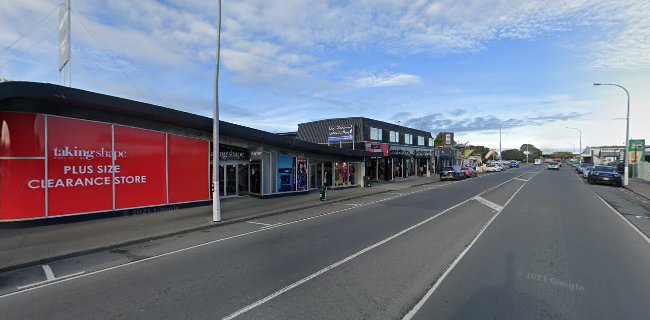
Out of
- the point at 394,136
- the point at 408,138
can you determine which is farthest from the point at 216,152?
the point at 408,138

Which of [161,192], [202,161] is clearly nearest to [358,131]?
[202,161]

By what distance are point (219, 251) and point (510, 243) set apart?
716 cm

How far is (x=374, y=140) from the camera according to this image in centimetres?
3322

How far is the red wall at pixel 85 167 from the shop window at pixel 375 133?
69.8ft

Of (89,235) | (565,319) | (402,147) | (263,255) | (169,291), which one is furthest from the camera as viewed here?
(402,147)

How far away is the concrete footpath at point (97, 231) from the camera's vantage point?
24.0ft

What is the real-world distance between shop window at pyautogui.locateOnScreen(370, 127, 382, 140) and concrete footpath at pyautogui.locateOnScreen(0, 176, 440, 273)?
66.5 ft

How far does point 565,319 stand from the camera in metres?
4.14

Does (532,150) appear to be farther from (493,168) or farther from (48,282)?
(48,282)

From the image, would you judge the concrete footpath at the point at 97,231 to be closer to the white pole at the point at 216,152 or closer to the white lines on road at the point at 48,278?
the white pole at the point at 216,152

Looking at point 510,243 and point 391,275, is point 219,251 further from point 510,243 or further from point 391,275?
point 510,243

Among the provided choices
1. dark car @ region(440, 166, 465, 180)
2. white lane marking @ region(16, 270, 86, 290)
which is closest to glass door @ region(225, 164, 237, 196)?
white lane marking @ region(16, 270, 86, 290)

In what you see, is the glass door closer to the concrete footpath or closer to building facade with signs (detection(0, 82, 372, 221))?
building facade with signs (detection(0, 82, 372, 221))

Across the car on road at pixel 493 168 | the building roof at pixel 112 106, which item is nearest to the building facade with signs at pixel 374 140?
the building roof at pixel 112 106
